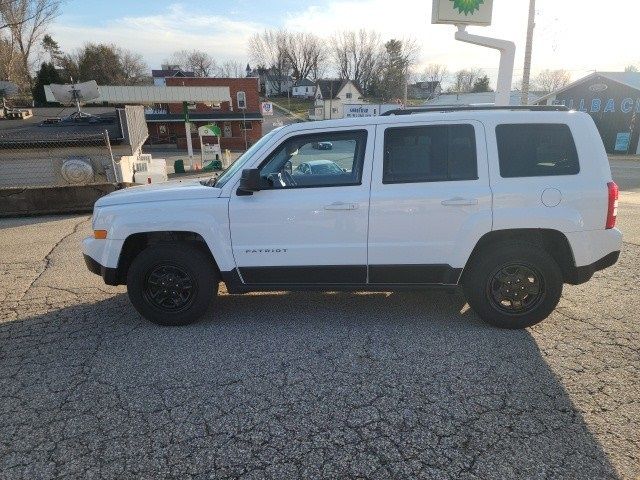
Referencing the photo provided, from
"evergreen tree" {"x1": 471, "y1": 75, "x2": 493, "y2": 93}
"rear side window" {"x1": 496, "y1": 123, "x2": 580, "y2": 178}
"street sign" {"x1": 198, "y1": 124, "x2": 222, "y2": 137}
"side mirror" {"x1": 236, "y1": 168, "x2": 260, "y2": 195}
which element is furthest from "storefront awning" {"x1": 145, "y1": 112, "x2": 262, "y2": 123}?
"evergreen tree" {"x1": 471, "y1": 75, "x2": 493, "y2": 93}

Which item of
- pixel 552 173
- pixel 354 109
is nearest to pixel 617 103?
pixel 354 109

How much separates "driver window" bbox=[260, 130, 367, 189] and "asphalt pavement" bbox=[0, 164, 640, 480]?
4.79 feet

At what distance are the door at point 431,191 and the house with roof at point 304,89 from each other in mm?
103132

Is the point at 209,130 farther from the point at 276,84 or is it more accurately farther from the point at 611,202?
the point at 276,84

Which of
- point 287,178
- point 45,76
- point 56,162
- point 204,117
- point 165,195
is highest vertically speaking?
point 45,76

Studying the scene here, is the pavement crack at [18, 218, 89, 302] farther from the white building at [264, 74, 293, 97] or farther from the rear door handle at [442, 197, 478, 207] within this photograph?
the white building at [264, 74, 293, 97]

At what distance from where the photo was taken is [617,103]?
29531mm

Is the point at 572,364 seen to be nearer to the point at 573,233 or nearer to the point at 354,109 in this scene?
the point at 573,233

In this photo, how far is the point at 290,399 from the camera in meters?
3.04

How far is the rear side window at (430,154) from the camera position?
149 inches

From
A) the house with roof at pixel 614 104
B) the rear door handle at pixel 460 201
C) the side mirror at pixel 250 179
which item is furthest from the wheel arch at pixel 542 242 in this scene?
the house with roof at pixel 614 104

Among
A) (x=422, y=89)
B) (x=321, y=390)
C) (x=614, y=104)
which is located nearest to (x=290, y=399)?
(x=321, y=390)

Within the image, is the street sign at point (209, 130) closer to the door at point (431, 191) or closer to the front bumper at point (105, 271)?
the front bumper at point (105, 271)

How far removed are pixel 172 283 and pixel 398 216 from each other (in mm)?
2342
